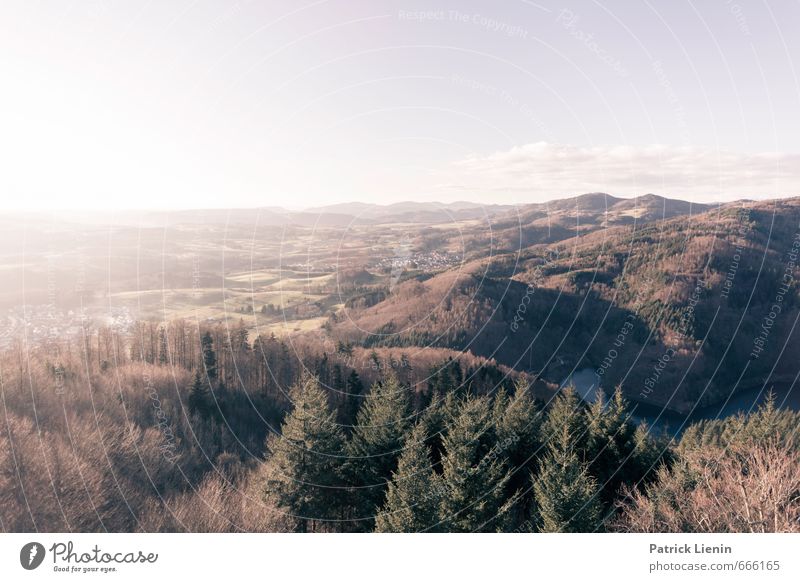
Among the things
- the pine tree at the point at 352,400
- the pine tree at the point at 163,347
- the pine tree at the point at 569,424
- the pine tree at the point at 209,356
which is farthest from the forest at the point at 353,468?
the pine tree at the point at 163,347

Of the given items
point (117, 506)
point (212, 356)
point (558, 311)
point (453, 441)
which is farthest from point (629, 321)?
point (117, 506)

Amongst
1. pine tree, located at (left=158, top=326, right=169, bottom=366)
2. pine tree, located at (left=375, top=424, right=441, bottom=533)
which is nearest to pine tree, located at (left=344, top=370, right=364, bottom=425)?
pine tree, located at (left=375, top=424, right=441, bottom=533)

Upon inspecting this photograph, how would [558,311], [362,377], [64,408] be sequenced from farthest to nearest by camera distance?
[558,311], [362,377], [64,408]

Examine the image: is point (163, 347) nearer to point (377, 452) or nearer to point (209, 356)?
point (209, 356)

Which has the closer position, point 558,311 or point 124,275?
point 124,275

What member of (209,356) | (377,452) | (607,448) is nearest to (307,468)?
(377,452)
